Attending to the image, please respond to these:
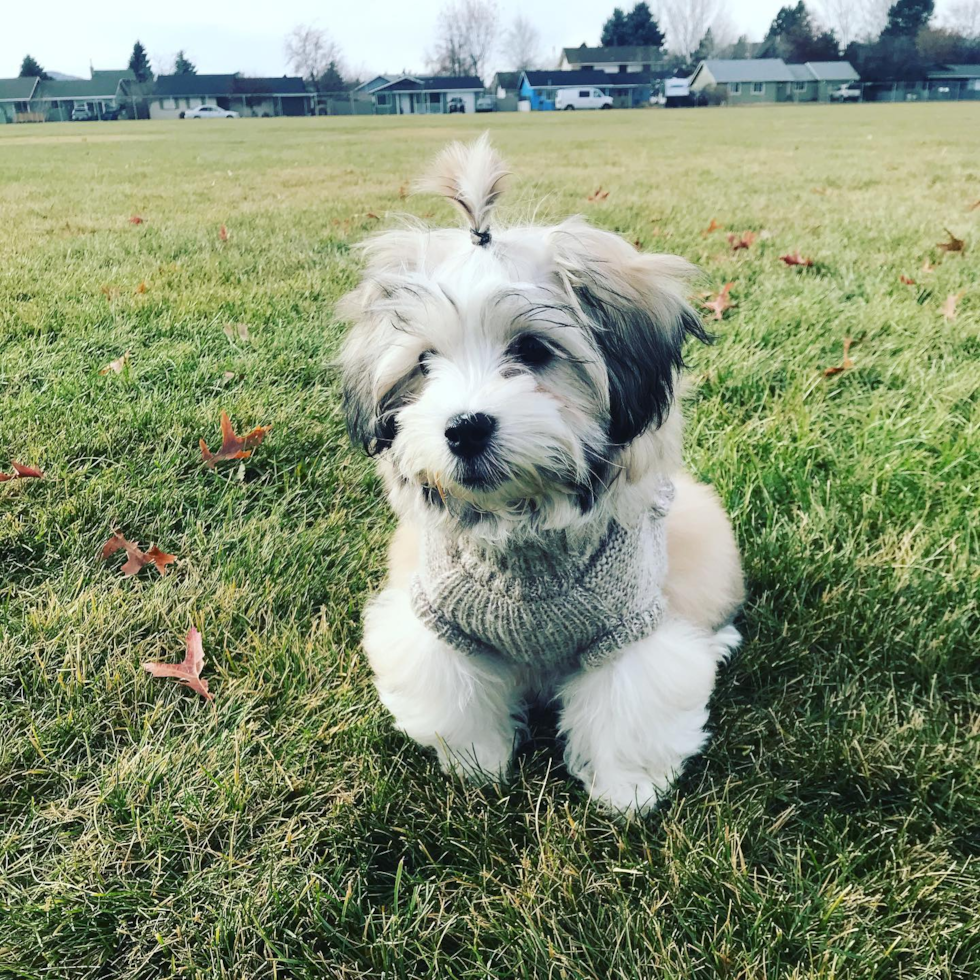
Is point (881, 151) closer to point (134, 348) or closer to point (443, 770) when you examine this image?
point (134, 348)

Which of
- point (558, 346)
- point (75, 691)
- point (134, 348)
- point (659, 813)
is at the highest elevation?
point (558, 346)

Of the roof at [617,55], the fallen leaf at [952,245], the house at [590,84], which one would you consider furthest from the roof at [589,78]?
the fallen leaf at [952,245]

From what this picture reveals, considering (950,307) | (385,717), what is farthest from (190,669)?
(950,307)

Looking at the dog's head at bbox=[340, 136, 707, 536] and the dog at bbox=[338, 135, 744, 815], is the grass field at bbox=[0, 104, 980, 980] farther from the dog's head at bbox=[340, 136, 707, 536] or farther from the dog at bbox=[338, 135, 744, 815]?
the dog's head at bbox=[340, 136, 707, 536]

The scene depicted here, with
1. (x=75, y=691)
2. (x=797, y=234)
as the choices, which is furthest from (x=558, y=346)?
(x=797, y=234)

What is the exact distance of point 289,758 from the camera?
78.5 inches

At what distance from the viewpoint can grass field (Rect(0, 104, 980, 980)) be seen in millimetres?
1609

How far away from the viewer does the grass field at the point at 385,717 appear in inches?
63.4

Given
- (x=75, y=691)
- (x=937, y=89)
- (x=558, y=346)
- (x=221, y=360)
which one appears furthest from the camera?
(x=937, y=89)

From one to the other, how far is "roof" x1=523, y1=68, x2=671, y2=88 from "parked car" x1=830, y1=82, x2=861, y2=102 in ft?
61.9

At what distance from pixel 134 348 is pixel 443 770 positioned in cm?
314

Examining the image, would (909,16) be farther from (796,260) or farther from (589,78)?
(796,260)

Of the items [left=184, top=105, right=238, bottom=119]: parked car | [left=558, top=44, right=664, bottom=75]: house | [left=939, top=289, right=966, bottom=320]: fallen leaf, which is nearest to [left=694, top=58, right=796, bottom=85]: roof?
[left=558, top=44, right=664, bottom=75]: house

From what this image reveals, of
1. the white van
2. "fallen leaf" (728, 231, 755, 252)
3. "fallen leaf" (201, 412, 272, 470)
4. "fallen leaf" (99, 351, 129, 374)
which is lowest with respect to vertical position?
"fallen leaf" (201, 412, 272, 470)
